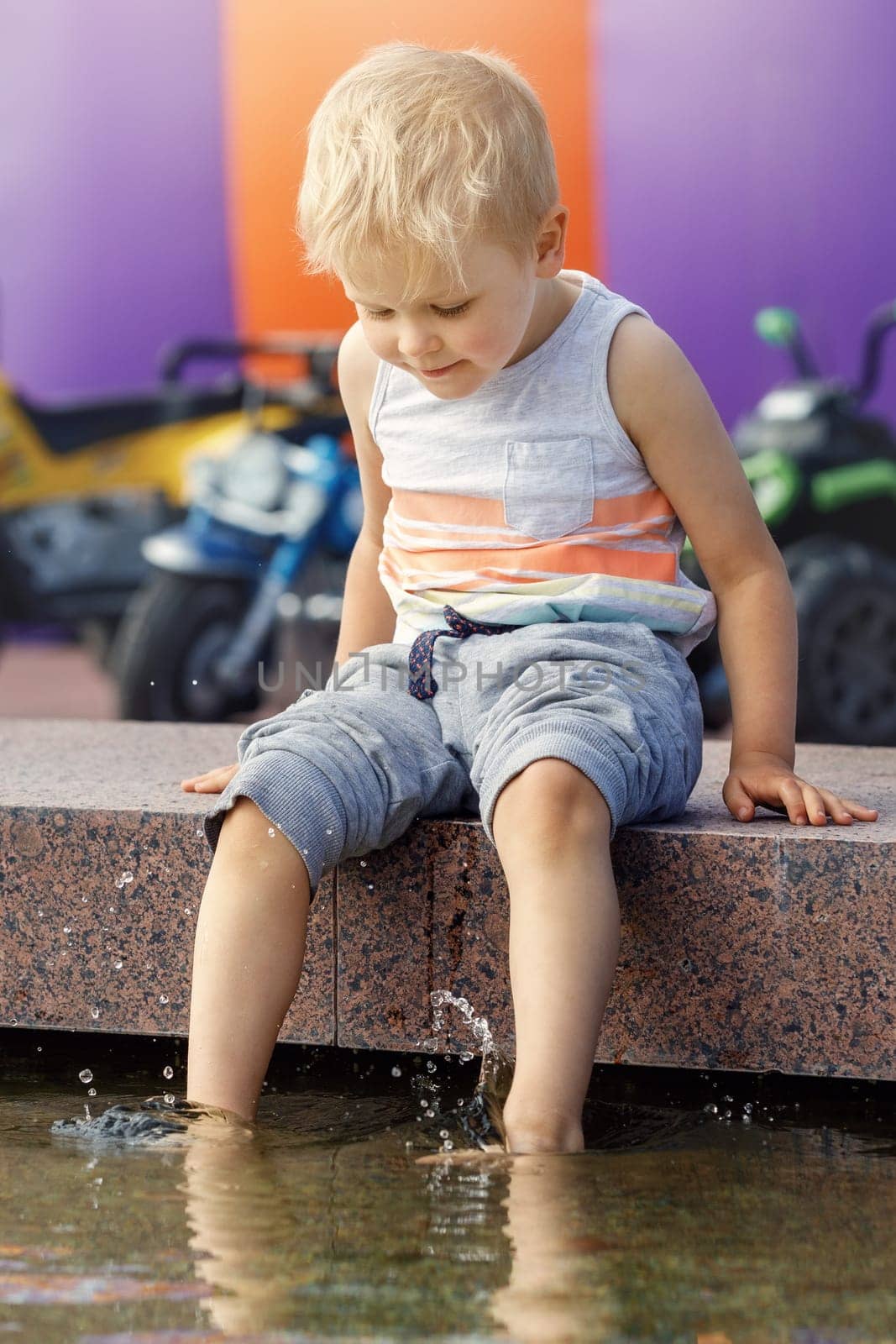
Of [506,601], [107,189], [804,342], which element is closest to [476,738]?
[506,601]

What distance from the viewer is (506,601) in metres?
2.29

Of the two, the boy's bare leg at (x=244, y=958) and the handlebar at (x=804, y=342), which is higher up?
the handlebar at (x=804, y=342)

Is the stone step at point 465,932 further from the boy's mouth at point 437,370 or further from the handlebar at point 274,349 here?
the handlebar at point 274,349

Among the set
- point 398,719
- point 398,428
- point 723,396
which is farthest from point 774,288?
point 398,719

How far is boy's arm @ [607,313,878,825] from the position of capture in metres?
2.27

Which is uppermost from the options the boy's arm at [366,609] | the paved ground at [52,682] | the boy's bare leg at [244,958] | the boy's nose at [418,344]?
the boy's nose at [418,344]

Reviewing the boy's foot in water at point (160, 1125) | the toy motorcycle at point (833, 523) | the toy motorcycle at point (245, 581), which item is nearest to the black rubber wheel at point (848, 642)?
the toy motorcycle at point (833, 523)

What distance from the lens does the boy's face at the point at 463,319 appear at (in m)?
2.05

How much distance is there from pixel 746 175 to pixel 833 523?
103 cm

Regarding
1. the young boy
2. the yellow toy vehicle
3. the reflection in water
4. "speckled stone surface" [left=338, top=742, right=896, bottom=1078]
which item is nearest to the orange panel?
the yellow toy vehicle

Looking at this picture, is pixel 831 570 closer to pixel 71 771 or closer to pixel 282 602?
pixel 282 602

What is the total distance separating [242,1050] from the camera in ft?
6.38

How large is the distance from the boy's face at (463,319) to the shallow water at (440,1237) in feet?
3.10

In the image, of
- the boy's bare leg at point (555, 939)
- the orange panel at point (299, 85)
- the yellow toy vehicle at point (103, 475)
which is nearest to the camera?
the boy's bare leg at point (555, 939)
